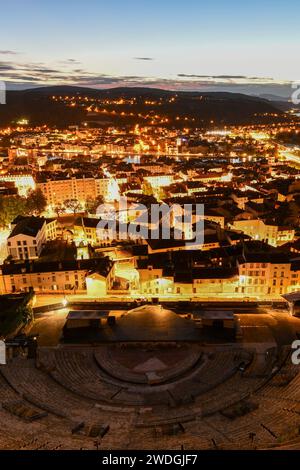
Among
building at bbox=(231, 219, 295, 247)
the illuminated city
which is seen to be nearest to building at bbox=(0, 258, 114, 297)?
the illuminated city

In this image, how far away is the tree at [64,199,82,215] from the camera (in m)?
50.8

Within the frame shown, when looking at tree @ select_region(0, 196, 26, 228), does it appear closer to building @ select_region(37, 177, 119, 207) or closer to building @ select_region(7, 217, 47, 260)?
building @ select_region(37, 177, 119, 207)

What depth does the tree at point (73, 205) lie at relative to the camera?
5082 cm

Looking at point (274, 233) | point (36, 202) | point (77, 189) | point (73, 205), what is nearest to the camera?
point (274, 233)

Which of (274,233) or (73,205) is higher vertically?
(274,233)

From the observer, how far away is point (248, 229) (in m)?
39.2

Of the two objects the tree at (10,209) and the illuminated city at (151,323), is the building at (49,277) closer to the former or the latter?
the illuminated city at (151,323)

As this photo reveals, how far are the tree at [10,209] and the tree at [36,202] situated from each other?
1.65 metres

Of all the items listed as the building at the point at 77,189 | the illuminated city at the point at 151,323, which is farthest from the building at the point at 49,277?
the building at the point at 77,189

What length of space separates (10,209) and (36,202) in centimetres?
530

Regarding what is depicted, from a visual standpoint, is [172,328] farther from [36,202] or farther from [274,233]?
[36,202]

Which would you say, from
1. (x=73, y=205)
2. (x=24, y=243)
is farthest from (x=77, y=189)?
(x=24, y=243)

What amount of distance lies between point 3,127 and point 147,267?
438 ft

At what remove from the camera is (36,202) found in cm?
5047
